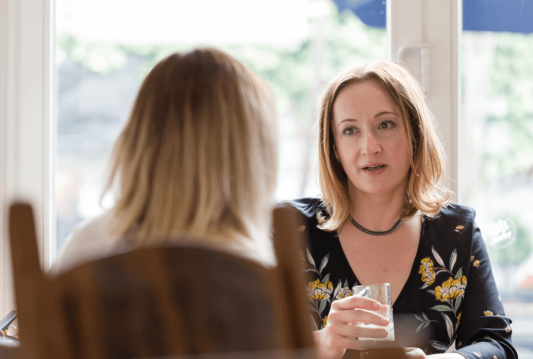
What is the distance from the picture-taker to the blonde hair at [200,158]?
36 centimetres

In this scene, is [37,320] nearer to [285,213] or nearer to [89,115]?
[285,213]

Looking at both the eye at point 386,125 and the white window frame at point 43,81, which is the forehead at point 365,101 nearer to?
the eye at point 386,125

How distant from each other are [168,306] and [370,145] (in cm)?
90

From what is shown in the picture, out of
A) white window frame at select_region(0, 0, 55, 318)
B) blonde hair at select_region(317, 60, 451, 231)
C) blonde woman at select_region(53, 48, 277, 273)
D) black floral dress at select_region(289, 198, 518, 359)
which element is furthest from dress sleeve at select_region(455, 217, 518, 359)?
white window frame at select_region(0, 0, 55, 318)

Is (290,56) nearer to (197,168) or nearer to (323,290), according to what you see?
(323,290)

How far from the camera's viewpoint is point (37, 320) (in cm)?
31

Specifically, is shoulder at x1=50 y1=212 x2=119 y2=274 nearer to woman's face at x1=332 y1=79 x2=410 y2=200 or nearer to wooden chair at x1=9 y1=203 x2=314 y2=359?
wooden chair at x1=9 y1=203 x2=314 y2=359

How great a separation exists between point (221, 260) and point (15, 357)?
0.17 m

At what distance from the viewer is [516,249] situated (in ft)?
4.99

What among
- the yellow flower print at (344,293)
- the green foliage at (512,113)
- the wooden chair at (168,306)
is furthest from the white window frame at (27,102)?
the green foliage at (512,113)

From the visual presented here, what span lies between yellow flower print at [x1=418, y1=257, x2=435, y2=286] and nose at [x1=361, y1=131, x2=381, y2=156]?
30 cm

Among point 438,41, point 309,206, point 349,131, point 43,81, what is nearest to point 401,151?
point 349,131

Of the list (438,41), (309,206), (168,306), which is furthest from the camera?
(438,41)

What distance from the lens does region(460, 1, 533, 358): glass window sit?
1.52 m
